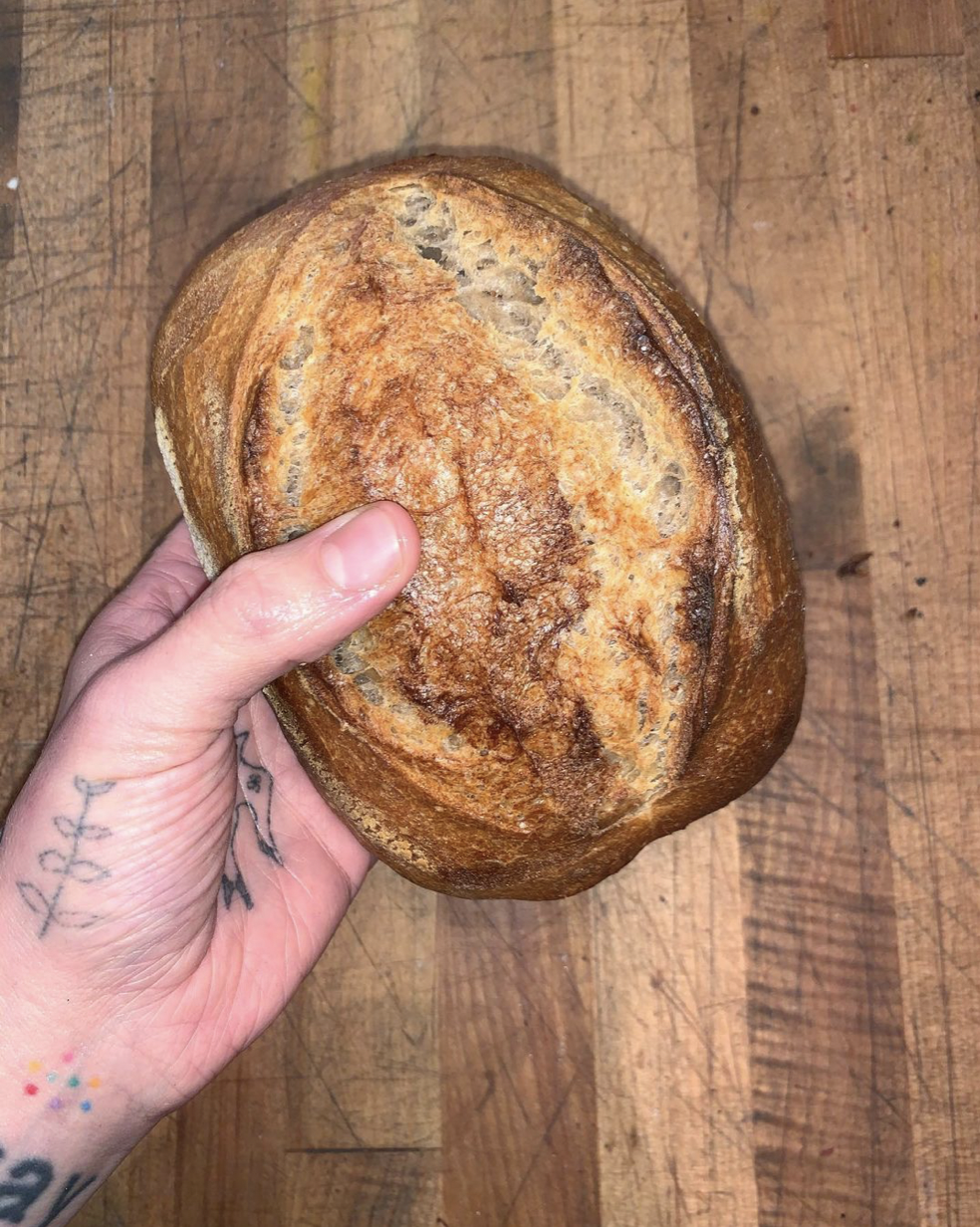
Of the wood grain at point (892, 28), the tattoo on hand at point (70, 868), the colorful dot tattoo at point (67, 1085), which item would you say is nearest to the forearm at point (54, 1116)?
the colorful dot tattoo at point (67, 1085)

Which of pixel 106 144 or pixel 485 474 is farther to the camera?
pixel 106 144

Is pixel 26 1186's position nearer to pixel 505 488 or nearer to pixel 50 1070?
pixel 50 1070

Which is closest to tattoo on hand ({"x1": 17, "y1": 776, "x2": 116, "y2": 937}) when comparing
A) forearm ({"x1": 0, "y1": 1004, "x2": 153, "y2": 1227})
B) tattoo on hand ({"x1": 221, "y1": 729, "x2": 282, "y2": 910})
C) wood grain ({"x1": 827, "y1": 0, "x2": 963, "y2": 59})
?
forearm ({"x1": 0, "y1": 1004, "x2": 153, "y2": 1227})

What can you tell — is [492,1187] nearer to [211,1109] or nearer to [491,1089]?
[491,1089]

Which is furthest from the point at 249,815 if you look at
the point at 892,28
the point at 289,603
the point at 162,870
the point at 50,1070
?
the point at 892,28

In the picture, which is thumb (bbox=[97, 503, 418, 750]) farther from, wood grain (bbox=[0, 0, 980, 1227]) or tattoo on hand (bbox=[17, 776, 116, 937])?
wood grain (bbox=[0, 0, 980, 1227])

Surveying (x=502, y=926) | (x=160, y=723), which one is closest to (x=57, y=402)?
(x=160, y=723)

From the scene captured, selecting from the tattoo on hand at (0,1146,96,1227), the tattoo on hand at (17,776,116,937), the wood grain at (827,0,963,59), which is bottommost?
the tattoo on hand at (0,1146,96,1227)

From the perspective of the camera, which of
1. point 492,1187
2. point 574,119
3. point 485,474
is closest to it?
point 485,474
